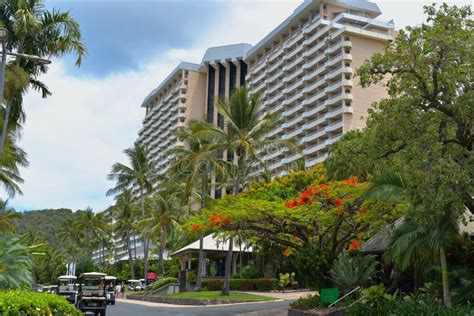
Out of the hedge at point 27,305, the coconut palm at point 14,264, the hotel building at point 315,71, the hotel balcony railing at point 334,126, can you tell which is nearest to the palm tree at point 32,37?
the coconut palm at point 14,264

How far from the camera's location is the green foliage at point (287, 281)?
119 feet

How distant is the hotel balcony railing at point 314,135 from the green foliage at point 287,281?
42923 millimetres

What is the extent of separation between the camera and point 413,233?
15.2 metres

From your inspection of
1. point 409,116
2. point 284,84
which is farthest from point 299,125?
point 409,116

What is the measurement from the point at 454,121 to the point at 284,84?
78.5 metres

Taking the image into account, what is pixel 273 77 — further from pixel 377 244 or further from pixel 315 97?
pixel 377 244

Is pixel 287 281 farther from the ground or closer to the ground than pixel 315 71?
closer to the ground

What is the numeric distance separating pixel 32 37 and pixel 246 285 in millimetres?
22793

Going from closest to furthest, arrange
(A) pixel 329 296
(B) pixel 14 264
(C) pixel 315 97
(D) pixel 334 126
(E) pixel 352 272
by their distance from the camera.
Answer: (B) pixel 14 264, (A) pixel 329 296, (E) pixel 352 272, (D) pixel 334 126, (C) pixel 315 97

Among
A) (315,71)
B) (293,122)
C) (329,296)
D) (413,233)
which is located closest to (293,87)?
(315,71)

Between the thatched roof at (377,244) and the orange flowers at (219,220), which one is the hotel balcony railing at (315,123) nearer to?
the thatched roof at (377,244)

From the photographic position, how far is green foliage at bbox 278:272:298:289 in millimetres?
36303

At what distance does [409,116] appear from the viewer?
1427cm

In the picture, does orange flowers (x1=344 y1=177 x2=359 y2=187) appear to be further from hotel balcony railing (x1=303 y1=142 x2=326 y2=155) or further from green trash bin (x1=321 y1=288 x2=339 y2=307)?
hotel balcony railing (x1=303 y1=142 x2=326 y2=155)
